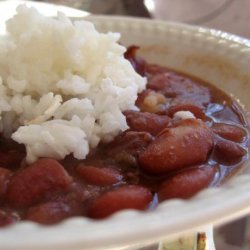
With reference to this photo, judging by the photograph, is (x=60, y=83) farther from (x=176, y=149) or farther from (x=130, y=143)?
(x=176, y=149)

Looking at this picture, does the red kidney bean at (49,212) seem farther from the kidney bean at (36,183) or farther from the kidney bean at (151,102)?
the kidney bean at (151,102)

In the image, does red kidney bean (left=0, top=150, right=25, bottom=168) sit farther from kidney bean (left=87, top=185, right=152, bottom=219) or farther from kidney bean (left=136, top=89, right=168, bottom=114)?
kidney bean (left=136, top=89, right=168, bottom=114)

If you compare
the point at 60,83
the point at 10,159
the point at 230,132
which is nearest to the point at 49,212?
the point at 10,159

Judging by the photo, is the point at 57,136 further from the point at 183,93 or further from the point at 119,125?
the point at 183,93

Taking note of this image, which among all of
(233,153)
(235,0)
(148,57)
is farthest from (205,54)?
(235,0)

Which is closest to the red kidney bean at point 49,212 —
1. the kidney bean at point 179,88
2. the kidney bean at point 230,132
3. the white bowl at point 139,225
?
the white bowl at point 139,225
